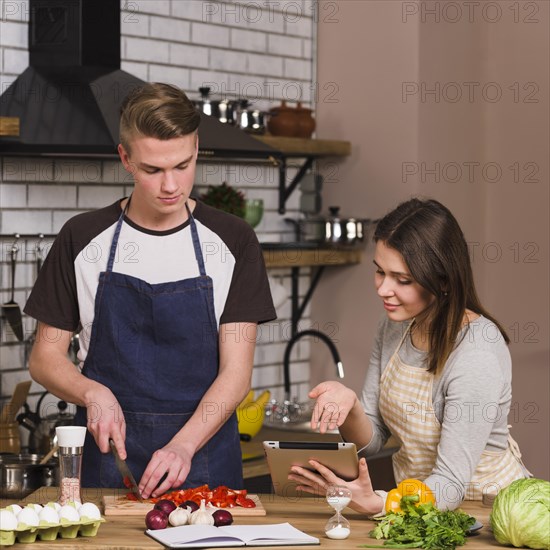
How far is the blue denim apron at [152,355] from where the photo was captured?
3.20 m

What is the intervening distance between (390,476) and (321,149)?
5.35ft

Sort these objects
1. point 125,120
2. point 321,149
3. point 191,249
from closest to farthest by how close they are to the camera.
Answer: point 125,120 < point 191,249 < point 321,149

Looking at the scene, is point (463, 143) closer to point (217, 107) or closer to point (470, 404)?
point (217, 107)

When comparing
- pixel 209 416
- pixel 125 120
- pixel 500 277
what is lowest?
pixel 209 416

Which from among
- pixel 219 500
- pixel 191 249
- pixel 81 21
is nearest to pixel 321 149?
pixel 81 21

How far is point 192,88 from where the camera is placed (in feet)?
16.8

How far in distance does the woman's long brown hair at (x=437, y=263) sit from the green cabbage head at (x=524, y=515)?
0.52 metres

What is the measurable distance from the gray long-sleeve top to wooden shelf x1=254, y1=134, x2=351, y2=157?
230cm

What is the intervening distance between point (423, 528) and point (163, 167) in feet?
3.91

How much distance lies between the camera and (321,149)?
529 cm

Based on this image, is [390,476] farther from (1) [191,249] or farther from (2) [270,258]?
(1) [191,249]

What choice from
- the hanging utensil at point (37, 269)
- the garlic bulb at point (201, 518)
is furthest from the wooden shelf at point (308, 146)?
the garlic bulb at point (201, 518)

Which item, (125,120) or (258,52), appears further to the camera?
(258,52)

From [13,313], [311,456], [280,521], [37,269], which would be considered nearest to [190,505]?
[280,521]
